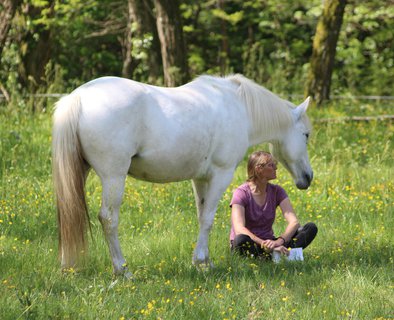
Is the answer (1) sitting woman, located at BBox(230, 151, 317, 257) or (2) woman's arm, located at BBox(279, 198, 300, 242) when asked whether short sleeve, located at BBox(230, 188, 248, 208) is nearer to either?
(1) sitting woman, located at BBox(230, 151, 317, 257)

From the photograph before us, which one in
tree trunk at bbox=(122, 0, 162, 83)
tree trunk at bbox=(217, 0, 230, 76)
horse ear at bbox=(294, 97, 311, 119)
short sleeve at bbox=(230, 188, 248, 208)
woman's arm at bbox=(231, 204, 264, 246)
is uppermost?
horse ear at bbox=(294, 97, 311, 119)

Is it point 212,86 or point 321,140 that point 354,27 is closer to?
point 321,140

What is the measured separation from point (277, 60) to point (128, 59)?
426 cm

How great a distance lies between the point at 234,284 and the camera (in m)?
5.05

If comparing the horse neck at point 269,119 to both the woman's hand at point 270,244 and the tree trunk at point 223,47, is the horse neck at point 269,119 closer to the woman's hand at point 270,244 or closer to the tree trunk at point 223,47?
the woman's hand at point 270,244

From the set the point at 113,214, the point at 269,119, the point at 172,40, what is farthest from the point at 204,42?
the point at 113,214

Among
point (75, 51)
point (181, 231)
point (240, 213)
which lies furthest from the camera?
point (75, 51)

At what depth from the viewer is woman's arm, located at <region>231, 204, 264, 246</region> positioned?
5.83 meters

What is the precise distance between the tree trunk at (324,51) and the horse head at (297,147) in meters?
7.05

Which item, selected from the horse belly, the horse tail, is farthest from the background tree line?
the horse tail

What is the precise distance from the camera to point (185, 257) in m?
5.97

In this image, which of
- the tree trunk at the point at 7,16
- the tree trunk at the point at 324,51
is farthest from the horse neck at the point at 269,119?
the tree trunk at the point at 324,51

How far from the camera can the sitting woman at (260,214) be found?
5.84 meters

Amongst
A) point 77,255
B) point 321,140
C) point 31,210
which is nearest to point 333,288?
point 77,255
